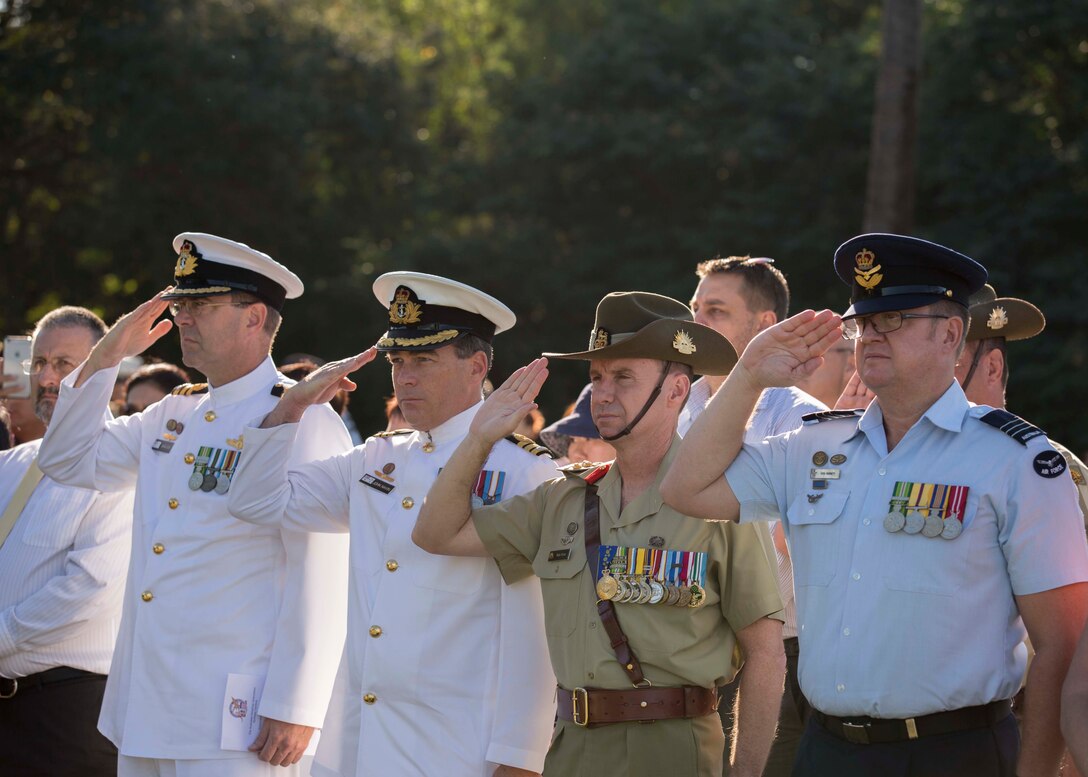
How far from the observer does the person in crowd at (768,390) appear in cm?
516

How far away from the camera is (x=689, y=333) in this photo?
14.0ft

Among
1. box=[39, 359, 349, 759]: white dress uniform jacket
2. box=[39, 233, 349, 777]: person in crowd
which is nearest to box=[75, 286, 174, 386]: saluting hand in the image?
box=[39, 233, 349, 777]: person in crowd

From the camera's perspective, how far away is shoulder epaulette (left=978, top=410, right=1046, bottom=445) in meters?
3.46

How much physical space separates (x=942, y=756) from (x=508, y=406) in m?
1.61

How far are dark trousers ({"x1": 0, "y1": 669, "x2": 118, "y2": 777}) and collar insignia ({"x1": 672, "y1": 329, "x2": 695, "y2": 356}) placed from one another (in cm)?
300

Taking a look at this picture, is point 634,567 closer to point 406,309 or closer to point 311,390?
point 406,309

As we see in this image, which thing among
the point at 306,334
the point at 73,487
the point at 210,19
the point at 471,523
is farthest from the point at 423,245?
the point at 471,523

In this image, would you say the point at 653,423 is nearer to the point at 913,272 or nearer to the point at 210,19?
the point at 913,272

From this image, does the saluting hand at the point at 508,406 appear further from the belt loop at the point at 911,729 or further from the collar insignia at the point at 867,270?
the belt loop at the point at 911,729

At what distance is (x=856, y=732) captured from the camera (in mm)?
3459

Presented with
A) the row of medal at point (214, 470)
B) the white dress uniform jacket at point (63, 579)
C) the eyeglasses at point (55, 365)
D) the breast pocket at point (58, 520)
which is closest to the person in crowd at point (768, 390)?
the row of medal at point (214, 470)

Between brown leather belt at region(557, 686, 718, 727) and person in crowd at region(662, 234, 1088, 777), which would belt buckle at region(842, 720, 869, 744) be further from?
brown leather belt at region(557, 686, 718, 727)

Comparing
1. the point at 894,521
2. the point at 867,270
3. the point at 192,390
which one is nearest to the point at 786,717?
the point at 894,521

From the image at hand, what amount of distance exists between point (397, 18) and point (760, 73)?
Result: 17380 millimetres
